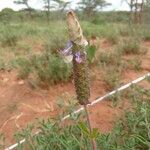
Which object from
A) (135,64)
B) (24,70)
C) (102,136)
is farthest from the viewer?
(24,70)

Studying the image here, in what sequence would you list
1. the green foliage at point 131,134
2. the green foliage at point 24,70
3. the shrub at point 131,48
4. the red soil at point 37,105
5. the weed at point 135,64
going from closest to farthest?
the green foliage at point 131,134 < the red soil at point 37,105 < the weed at point 135,64 < the green foliage at point 24,70 < the shrub at point 131,48

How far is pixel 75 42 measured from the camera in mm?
2203

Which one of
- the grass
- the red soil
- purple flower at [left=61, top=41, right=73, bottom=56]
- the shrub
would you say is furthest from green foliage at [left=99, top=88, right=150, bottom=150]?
the shrub

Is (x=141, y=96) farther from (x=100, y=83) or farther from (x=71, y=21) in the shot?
(x=71, y=21)

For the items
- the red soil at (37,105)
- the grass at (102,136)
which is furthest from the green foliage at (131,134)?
the red soil at (37,105)

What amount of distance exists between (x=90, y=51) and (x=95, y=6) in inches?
1612

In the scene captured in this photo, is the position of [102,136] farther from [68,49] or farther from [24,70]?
[24,70]

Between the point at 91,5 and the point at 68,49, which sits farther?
the point at 91,5

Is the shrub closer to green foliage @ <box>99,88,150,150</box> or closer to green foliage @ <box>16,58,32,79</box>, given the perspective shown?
green foliage @ <box>16,58,32,79</box>

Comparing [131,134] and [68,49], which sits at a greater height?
[68,49]

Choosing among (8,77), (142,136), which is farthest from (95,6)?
(142,136)

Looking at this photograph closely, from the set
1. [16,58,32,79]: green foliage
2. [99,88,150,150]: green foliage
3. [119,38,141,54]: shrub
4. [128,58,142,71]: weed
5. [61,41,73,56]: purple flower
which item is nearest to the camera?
[61,41,73,56]: purple flower

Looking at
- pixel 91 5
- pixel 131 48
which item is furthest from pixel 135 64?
pixel 91 5

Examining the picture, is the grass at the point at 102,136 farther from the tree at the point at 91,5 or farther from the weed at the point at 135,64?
the tree at the point at 91,5
